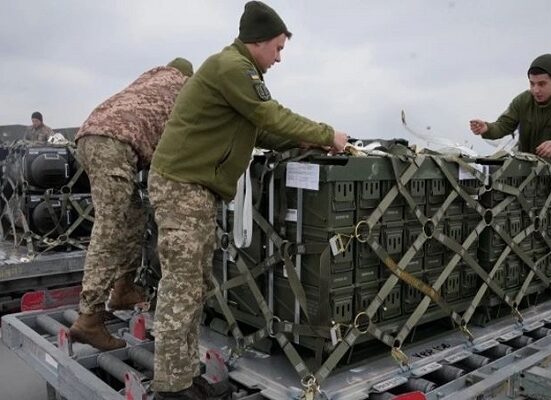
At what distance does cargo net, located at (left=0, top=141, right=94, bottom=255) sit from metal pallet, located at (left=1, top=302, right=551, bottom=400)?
242cm

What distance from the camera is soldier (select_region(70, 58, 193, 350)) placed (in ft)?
11.1

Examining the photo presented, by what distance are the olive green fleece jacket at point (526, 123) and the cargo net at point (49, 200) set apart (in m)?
4.14

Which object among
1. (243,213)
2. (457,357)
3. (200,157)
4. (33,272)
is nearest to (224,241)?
(243,213)

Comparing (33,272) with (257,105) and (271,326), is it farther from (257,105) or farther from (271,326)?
(257,105)

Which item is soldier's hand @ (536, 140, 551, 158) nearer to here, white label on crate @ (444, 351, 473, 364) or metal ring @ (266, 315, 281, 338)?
white label on crate @ (444, 351, 473, 364)

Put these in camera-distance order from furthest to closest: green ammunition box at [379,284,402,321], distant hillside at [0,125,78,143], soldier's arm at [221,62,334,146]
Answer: distant hillside at [0,125,78,143] < green ammunition box at [379,284,402,321] < soldier's arm at [221,62,334,146]

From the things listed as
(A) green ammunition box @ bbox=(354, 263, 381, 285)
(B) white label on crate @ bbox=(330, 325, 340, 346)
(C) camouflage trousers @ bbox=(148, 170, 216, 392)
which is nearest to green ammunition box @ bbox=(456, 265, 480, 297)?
(A) green ammunition box @ bbox=(354, 263, 381, 285)

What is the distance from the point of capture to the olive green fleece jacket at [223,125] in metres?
2.57

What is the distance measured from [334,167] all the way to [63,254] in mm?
4172

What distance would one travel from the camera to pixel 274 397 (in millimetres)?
2629

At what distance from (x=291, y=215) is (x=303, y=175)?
24 centimetres

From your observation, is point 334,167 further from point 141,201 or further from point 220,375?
point 141,201

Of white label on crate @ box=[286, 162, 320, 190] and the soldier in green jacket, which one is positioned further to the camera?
the soldier in green jacket

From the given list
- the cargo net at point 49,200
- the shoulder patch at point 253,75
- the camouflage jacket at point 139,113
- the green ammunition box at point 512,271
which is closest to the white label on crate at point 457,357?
the green ammunition box at point 512,271
